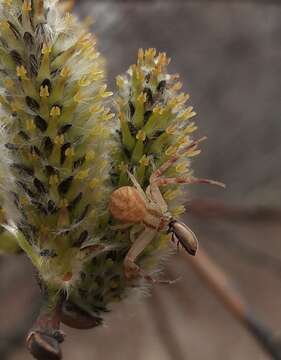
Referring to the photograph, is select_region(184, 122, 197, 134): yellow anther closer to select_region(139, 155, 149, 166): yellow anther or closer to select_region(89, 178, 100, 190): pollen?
select_region(139, 155, 149, 166): yellow anther

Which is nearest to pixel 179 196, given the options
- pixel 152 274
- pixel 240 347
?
pixel 152 274

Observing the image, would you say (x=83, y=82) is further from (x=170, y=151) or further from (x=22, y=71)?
(x=170, y=151)

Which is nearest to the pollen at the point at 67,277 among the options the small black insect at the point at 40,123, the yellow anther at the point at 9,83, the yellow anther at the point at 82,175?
the yellow anther at the point at 82,175

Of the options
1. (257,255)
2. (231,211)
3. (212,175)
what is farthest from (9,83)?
(212,175)

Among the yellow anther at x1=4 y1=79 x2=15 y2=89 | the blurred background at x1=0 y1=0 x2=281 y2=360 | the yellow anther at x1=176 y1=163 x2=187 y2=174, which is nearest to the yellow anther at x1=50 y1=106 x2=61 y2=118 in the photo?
the yellow anther at x1=4 y1=79 x2=15 y2=89

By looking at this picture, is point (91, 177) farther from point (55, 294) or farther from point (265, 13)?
point (265, 13)

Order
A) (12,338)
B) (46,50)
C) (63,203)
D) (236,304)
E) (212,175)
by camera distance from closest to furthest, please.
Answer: (46,50), (63,203), (236,304), (12,338), (212,175)

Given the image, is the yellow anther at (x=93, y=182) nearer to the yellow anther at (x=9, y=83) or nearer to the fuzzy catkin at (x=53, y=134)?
the fuzzy catkin at (x=53, y=134)
